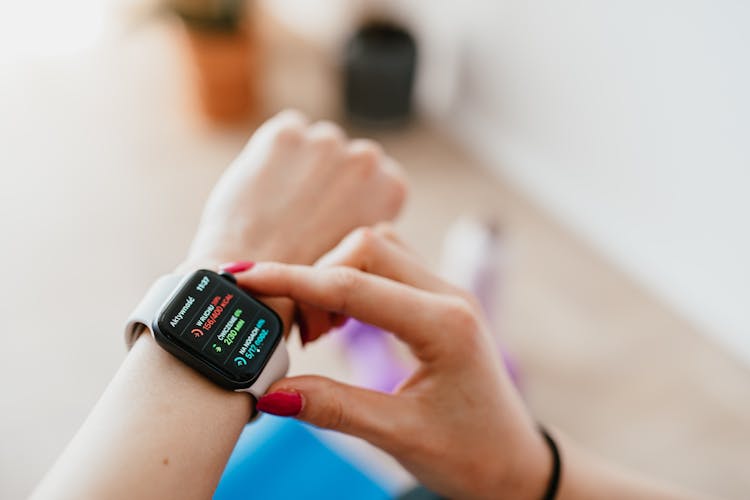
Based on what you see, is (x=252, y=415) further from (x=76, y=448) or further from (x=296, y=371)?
(x=296, y=371)

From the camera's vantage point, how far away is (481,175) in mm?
2211

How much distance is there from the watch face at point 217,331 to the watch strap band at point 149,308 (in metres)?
0.02

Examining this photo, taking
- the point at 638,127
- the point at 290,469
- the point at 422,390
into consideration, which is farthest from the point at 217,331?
the point at 638,127

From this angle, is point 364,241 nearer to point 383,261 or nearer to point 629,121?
point 383,261

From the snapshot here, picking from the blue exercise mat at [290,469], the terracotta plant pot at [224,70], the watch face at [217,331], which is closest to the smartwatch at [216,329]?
the watch face at [217,331]

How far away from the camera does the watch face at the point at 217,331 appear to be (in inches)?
26.8

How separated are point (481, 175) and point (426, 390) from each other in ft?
5.11

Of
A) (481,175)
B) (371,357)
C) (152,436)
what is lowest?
(371,357)

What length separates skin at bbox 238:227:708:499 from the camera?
2.27ft

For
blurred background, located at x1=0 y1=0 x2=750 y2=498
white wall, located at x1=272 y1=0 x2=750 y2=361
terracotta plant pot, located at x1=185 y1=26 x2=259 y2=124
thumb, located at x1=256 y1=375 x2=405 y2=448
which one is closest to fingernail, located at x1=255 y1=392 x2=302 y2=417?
thumb, located at x1=256 y1=375 x2=405 y2=448

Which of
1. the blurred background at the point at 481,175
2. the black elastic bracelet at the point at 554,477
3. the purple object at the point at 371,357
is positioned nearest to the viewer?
the black elastic bracelet at the point at 554,477

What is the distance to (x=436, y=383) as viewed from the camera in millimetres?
728

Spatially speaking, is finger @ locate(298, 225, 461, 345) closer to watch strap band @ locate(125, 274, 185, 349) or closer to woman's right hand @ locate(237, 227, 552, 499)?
woman's right hand @ locate(237, 227, 552, 499)

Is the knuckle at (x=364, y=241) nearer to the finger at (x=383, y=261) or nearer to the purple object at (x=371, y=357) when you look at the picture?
the finger at (x=383, y=261)
